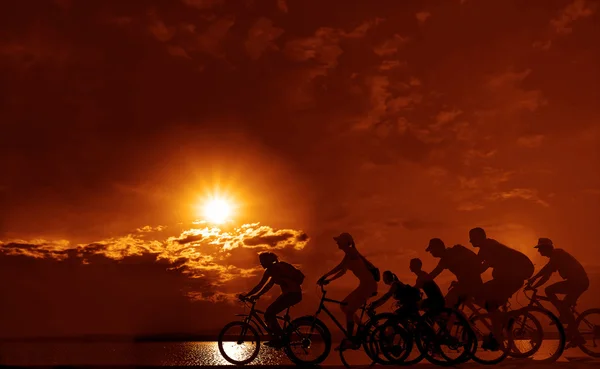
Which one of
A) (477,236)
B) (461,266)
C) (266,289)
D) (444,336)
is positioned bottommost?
(444,336)

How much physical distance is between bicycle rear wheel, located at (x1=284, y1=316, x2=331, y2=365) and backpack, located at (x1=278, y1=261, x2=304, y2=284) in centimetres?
78

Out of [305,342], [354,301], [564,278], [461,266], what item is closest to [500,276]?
[461,266]

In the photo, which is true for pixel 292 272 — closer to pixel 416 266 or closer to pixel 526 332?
pixel 416 266

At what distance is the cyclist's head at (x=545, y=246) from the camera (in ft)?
43.9

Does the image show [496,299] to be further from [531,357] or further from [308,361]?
A: [308,361]

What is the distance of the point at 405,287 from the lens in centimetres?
1178

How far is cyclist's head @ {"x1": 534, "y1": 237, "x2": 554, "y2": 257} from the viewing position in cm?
1337

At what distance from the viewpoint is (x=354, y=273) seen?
39.0 ft

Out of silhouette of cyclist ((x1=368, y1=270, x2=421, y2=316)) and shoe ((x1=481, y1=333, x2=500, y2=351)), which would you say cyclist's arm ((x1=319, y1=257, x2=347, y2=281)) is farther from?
shoe ((x1=481, y1=333, x2=500, y2=351))

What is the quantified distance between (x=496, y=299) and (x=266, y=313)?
4.61m

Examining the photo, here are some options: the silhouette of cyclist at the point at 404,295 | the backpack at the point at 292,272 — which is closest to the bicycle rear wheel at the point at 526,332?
the silhouette of cyclist at the point at 404,295

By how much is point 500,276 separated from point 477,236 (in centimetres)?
90

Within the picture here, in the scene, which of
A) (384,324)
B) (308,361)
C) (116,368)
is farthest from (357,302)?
(116,368)

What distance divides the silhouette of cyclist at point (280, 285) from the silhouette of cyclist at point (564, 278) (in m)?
5.12
